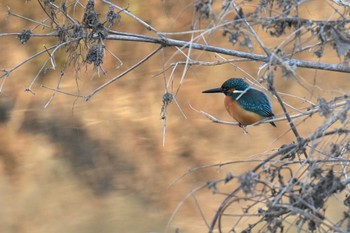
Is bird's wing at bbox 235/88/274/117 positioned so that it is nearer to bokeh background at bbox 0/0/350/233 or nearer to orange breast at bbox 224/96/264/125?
orange breast at bbox 224/96/264/125

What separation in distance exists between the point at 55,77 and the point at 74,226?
109cm

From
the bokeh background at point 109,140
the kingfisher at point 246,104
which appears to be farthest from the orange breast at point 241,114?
the bokeh background at point 109,140

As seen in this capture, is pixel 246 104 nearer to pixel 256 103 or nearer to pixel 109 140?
pixel 256 103

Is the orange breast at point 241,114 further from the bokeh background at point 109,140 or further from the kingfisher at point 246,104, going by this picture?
the bokeh background at point 109,140

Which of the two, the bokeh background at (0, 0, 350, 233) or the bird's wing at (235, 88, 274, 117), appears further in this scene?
the bokeh background at (0, 0, 350, 233)

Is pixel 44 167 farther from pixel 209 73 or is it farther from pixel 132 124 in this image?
pixel 209 73

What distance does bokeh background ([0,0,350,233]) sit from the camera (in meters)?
5.53

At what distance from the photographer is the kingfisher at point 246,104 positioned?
10.5 ft

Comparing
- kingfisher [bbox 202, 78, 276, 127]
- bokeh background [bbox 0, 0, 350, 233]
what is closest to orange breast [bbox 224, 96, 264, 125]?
kingfisher [bbox 202, 78, 276, 127]

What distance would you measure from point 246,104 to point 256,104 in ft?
0.15

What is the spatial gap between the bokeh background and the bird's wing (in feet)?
7.02

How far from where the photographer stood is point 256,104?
321 cm

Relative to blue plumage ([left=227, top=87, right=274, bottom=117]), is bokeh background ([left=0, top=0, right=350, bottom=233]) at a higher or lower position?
higher

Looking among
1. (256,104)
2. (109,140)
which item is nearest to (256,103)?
(256,104)
